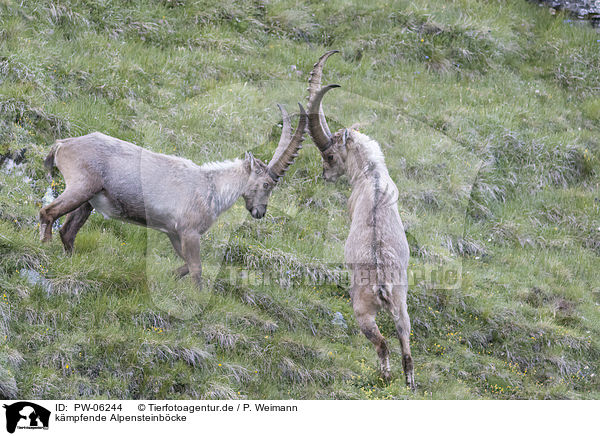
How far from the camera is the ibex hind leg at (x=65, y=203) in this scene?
332 inches

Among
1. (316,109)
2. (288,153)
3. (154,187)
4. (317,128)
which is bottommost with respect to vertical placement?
(154,187)

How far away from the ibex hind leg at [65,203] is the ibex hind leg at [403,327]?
4115mm

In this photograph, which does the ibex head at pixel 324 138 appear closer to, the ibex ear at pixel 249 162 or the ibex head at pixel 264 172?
the ibex head at pixel 264 172

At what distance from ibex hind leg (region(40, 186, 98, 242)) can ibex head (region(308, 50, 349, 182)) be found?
11.0 feet

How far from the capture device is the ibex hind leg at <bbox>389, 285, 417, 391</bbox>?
8250 millimetres

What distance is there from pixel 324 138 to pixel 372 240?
2.29 m

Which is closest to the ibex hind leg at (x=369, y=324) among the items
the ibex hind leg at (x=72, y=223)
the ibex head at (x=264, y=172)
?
the ibex head at (x=264, y=172)

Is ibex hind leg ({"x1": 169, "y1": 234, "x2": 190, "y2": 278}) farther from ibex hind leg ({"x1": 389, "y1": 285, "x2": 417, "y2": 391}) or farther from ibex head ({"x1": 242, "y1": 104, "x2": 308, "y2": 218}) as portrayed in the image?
ibex hind leg ({"x1": 389, "y1": 285, "x2": 417, "y2": 391})

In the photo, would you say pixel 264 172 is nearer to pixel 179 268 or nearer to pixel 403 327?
pixel 179 268

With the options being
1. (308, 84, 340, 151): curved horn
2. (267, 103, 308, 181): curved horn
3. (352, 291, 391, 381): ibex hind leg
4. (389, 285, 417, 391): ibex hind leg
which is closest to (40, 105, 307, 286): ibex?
(267, 103, 308, 181): curved horn

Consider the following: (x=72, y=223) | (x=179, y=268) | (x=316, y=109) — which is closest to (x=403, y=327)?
(x=179, y=268)

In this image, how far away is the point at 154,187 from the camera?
8953 mm

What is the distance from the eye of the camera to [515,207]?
13.7 meters
